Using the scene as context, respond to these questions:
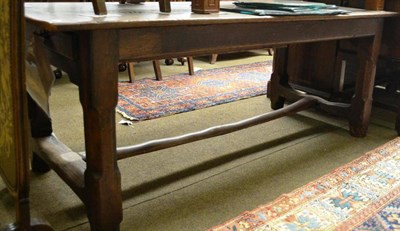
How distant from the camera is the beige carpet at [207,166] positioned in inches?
56.1

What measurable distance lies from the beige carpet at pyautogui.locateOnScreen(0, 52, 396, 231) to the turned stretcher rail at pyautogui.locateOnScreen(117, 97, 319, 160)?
0.14m

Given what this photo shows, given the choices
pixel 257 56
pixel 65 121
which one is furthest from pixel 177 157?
pixel 257 56

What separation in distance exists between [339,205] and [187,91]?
1710mm

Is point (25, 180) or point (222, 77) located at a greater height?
point (25, 180)

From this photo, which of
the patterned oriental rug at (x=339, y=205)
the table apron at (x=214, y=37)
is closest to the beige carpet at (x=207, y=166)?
the patterned oriental rug at (x=339, y=205)

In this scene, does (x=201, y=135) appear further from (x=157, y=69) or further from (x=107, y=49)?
(x=157, y=69)

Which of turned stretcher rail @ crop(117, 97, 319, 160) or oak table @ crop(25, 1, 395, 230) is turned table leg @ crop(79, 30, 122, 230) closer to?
oak table @ crop(25, 1, 395, 230)

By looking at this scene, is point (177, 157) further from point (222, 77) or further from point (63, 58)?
point (222, 77)

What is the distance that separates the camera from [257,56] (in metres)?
4.68

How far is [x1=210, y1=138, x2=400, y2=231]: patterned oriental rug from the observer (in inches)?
53.7

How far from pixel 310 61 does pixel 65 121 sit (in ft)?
5.22

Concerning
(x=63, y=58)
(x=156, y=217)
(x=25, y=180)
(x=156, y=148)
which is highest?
(x=63, y=58)

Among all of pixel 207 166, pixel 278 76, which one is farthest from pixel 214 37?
pixel 278 76

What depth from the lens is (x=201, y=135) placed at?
175cm
